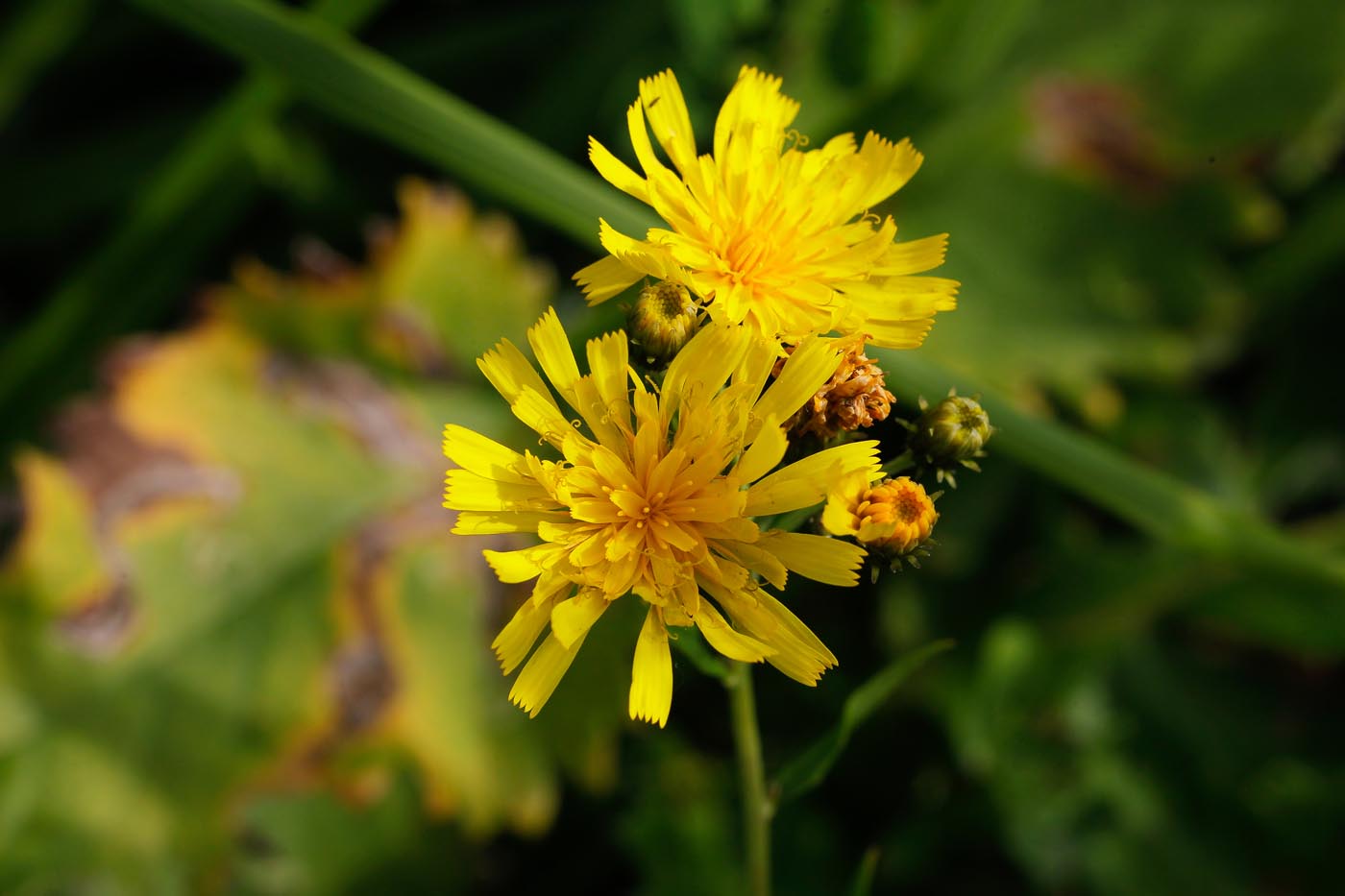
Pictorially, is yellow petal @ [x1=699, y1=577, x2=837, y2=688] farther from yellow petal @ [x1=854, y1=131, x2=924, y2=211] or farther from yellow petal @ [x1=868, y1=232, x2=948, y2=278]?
yellow petal @ [x1=854, y1=131, x2=924, y2=211]

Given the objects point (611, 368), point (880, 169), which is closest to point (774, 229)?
point (880, 169)

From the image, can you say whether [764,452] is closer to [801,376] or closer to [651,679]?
[801,376]

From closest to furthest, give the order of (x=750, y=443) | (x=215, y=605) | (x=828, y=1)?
1. (x=750, y=443)
2. (x=215, y=605)
3. (x=828, y=1)

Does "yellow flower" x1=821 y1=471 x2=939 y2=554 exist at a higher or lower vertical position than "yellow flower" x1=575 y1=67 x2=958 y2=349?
lower

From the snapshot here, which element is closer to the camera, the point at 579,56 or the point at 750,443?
the point at 750,443

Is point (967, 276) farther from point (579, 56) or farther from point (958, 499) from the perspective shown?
point (579, 56)

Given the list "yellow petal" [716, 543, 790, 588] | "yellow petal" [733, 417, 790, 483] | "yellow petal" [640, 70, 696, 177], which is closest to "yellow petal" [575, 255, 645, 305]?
"yellow petal" [640, 70, 696, 177]

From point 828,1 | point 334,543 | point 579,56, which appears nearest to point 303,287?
point 334,543

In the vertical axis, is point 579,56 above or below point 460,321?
above
